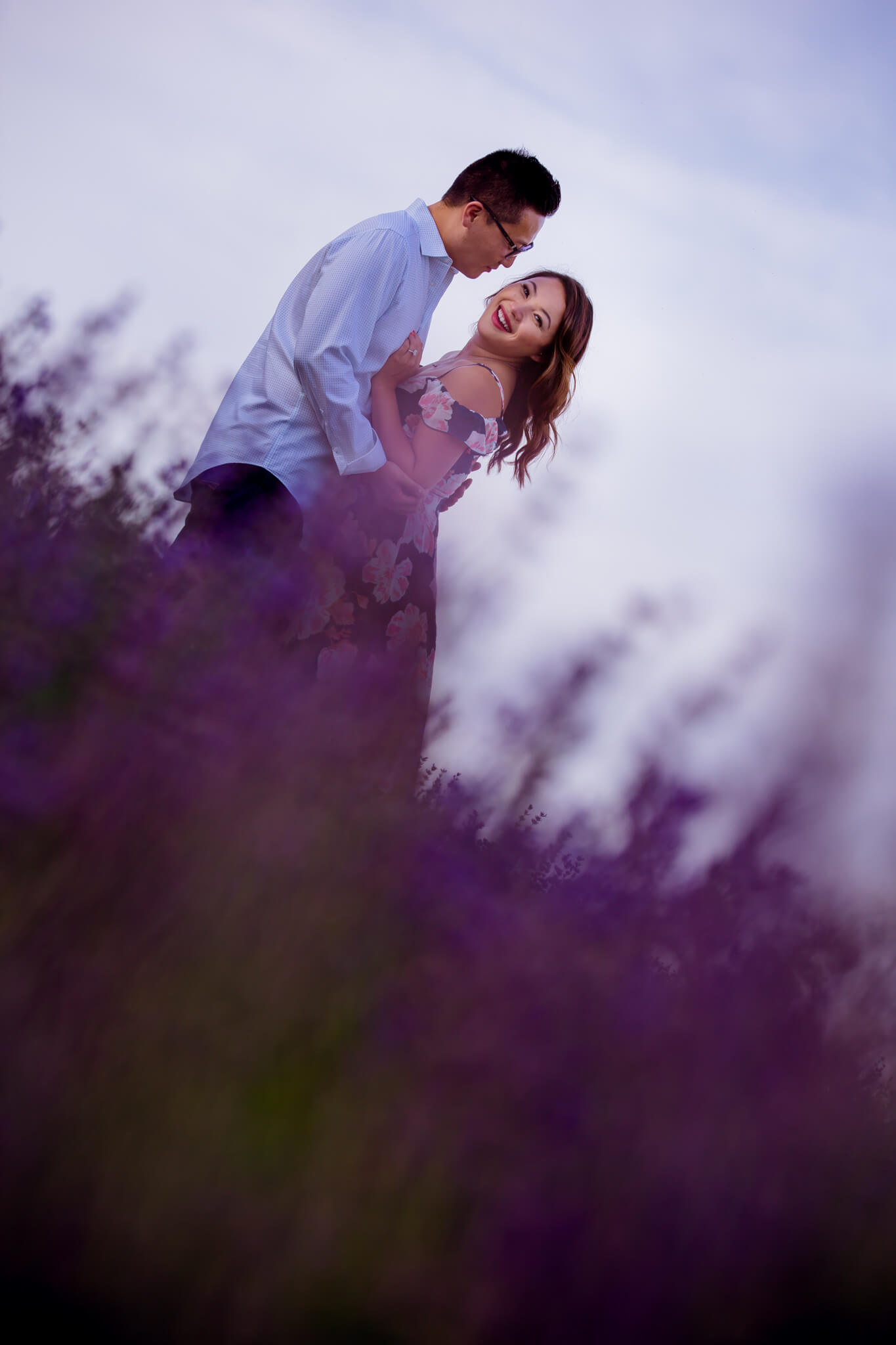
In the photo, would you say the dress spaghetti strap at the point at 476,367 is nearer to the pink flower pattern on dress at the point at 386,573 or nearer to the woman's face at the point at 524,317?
the woman's face at the point at 524,317

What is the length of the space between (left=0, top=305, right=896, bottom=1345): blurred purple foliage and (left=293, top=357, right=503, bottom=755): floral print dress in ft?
4.51

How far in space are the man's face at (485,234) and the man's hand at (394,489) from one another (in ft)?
2.16

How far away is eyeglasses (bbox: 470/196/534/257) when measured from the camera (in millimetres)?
2623

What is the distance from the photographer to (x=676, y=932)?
973 mm

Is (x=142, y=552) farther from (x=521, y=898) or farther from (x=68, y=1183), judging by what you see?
(x=68, y=1183)

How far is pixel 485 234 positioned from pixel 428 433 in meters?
0.56

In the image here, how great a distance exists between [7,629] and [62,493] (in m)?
0.49

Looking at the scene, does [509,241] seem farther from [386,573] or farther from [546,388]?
[386,573]

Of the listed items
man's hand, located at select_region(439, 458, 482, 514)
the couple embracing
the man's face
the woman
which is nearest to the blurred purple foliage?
the couple embracing

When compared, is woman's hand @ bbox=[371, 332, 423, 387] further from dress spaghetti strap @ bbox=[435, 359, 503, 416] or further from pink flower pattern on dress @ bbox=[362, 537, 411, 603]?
pink flower pattern on dress @ bbox=[362, 537, 411, 603]

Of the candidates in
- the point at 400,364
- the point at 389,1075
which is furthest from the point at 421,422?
the point at 389,1075

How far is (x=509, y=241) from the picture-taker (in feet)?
8.71

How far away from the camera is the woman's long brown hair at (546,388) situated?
281 cm

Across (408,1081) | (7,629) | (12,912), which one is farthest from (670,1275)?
(7,629)
